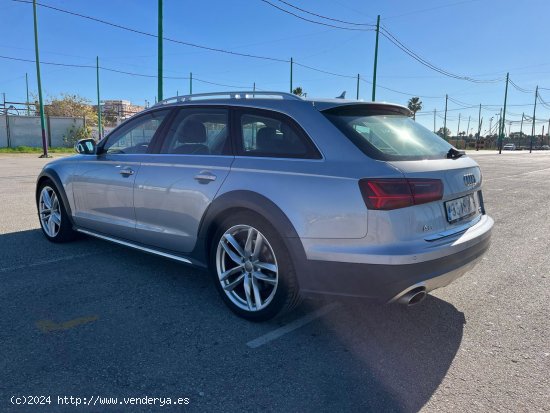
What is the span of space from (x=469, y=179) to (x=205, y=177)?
201 cm

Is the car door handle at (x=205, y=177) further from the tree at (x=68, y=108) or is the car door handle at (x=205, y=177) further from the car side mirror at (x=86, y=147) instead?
the tree at (x=68, y=108)

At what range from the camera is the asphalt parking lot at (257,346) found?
2.37 metres

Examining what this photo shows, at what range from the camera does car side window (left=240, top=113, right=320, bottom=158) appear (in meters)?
3.02

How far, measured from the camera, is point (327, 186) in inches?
108

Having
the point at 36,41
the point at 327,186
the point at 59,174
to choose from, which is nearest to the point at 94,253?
the point at 59,174

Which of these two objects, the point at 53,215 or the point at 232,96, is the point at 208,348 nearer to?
the point at 232,96

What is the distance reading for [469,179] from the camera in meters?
3.21

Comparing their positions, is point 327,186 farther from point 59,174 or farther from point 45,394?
point 59,174

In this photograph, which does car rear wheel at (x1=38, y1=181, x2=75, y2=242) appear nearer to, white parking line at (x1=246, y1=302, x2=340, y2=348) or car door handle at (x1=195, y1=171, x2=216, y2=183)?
car door handle at (x1=195, y1=171, x2=216, y2=183)

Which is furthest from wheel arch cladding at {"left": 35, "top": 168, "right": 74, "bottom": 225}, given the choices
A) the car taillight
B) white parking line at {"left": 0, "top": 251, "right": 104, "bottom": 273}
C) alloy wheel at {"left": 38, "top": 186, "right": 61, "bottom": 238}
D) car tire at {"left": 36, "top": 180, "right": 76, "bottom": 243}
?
the car taillight

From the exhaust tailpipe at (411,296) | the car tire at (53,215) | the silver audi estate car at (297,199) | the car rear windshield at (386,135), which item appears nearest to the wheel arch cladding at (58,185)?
the car tire at (53,215)

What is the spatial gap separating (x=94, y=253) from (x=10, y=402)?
2763 mm

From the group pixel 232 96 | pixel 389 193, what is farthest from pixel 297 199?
pixel 232 96

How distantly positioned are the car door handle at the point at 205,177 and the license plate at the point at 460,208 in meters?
1.73
